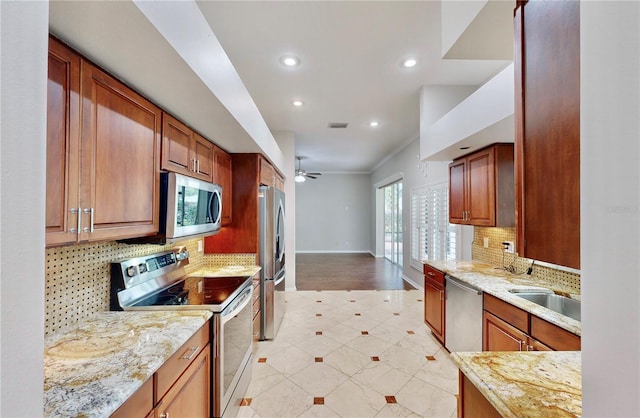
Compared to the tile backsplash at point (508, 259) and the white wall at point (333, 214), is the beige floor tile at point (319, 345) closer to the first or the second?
the tile backsplash at point (508, 259)

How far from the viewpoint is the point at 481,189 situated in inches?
110

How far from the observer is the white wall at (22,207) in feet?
1.38

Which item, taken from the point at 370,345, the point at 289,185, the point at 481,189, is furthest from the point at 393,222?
the point at 370,345

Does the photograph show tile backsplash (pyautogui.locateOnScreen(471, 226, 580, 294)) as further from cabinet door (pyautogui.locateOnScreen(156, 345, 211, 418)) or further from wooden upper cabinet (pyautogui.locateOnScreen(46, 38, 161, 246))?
wooden upper cabinet (pyautogui.locateOnScreen(46, 38, 161, 246))

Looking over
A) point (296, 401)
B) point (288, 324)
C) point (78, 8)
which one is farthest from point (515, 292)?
point (78, 8)

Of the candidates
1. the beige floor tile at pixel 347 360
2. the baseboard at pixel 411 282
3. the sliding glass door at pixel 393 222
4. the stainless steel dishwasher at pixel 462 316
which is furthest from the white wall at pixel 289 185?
the sliding glass door at pixel 393 222

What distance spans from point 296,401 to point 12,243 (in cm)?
221

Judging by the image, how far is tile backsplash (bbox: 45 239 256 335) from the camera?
4.24 feet

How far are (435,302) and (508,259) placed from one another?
85cm

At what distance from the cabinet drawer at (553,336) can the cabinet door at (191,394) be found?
1.96 meters

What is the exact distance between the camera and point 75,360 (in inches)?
42.2

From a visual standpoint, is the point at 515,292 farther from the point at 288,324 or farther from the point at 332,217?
the point at 332,217

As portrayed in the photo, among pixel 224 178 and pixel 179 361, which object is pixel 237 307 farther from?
pixel 224 178

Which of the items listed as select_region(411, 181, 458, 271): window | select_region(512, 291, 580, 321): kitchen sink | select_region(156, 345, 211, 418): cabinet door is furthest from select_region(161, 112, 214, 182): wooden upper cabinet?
select_region(411, 181, 458, 271): window
